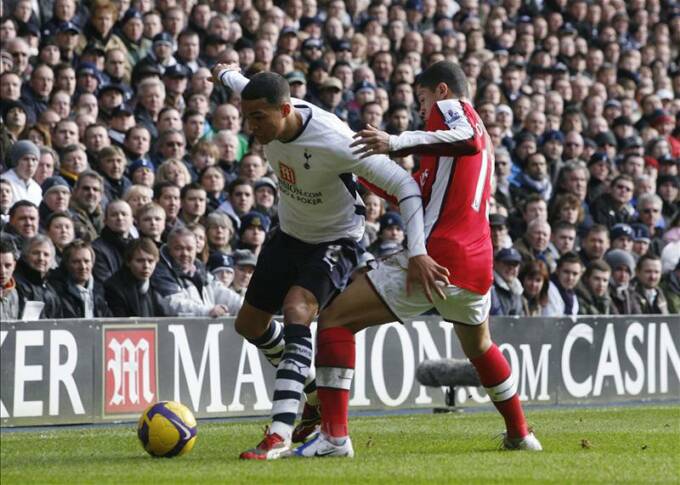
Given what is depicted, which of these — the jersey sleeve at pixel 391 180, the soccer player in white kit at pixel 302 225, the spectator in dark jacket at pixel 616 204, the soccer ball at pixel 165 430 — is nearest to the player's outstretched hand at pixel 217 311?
the soccer player in white kit at pixel 302 225

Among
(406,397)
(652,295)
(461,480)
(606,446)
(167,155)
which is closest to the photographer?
(461,480)

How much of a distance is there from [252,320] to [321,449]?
1209 millimetres

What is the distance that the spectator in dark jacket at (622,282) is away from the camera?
57.4 feet

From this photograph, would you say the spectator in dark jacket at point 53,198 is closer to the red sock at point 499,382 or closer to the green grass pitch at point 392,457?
the green grass pitch at point 392,457

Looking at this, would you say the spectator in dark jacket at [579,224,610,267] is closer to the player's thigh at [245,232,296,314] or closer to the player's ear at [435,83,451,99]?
the player's thigh at [245,232,296,314]

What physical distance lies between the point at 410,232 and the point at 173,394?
18.5 feet

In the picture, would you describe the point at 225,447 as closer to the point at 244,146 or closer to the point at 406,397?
the point at 406,397

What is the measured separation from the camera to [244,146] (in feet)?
59.8

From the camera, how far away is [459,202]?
28.9 ft

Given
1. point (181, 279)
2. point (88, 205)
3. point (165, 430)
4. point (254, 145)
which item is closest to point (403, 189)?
point (165, 430)

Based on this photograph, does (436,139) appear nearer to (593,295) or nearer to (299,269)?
(299,269)

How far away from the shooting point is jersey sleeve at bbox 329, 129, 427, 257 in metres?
8.52

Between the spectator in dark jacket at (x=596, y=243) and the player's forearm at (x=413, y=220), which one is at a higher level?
the player's forearm at (x=413, y=220)

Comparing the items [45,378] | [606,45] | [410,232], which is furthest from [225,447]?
[606,45]
